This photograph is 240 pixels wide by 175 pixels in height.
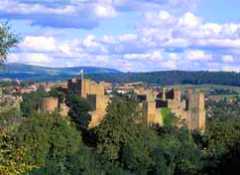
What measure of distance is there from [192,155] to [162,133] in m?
15.6

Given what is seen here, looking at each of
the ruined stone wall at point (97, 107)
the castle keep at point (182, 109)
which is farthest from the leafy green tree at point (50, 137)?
the castle keep at point (182, 109)

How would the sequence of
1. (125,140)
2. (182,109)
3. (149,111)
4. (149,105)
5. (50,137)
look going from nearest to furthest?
(50,137)
(125,140)
(149,111)
(149,105)
(182,109)

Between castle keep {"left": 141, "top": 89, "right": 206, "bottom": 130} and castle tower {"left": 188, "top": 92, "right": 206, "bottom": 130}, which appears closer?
castle keep {"left": 141, "top": 89, "right": 206, "bottom": 130}

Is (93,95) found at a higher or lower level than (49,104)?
higher

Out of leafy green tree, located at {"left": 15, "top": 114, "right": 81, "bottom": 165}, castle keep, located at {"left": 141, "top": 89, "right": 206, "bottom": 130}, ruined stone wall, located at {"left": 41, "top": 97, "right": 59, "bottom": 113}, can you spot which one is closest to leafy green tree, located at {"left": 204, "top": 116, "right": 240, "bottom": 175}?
leafy green tree, located at {"left": 15, "top": 114, "right": 81, "bottom": 165}

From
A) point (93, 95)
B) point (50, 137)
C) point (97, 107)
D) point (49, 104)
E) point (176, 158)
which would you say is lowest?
point (176, 158)

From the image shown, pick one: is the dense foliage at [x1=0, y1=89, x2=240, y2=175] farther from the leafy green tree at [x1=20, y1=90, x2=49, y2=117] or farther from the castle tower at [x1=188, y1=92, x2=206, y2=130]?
the castle tower at [x1=188, y1=92, x2=206, y2=130]

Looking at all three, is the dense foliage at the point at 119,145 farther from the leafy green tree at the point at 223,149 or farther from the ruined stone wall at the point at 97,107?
the ruined stone wall at the point at 97,107

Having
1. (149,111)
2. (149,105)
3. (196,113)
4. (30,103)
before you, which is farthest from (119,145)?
(30,103)

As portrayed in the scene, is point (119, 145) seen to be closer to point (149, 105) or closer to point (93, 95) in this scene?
point (93, 95)

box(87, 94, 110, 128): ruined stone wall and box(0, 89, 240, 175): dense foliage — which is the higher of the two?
box(87, 94, 110, 128): ruined stone wall

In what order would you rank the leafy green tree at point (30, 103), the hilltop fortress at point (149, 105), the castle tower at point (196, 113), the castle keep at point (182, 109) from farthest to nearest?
the castle tower at point (196, 113) < the leafy green tree at point (30, 103) < the castle keep at point (182, 109) < the hilltop fortress at point (149, 105)

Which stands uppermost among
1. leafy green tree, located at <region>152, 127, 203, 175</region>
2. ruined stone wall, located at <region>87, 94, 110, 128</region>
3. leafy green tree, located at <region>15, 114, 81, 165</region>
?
ruined stone wall, located at <region>87, 94, 110, 128</region>

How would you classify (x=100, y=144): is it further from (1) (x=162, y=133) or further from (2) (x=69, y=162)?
(1) (x=162, y=133)
